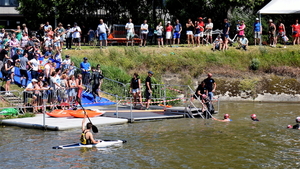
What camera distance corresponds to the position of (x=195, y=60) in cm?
3606

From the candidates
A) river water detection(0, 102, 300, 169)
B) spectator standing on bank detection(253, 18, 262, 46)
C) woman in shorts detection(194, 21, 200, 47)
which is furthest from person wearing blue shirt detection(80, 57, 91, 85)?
spectator standing on bank detection(253, 18, 262, 46)

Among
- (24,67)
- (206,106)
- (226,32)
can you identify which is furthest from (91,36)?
(206,106)

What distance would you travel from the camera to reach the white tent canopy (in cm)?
3619

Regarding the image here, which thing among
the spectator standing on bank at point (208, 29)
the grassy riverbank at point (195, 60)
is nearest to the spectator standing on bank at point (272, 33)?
the grassy riverbank at point (195, 60)

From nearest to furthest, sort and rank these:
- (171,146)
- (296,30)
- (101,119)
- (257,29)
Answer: (171,146), (101,119), (257,29), (296,30)

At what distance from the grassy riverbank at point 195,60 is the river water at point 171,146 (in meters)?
10.7

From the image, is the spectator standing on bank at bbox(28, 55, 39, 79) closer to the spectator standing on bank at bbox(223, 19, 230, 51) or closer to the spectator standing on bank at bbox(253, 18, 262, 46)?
the spectator standing on bank at bbox(223, 19, 230, 51)

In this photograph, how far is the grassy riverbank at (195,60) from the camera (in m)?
34.9

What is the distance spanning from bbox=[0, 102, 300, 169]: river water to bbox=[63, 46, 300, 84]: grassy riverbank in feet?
35.2

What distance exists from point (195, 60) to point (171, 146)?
59.8 ft

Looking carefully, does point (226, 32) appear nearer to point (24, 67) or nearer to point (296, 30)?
point (296, 30)

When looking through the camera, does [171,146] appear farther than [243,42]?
No

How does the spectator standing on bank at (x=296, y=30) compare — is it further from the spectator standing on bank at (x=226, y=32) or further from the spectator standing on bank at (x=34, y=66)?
the spectator standing on bank at (x=34, y=66)

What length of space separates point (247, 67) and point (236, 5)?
684cm
